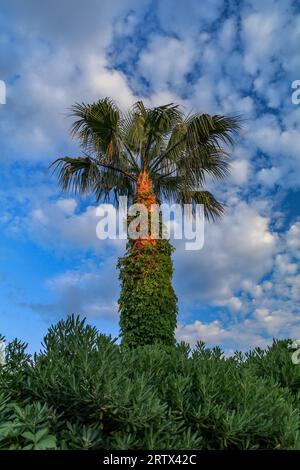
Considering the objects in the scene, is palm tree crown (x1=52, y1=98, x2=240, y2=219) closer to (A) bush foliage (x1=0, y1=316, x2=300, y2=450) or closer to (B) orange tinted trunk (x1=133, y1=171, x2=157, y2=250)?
(B) orange tinted trunk (x1=133, y1=171, x2=157, y2=250)

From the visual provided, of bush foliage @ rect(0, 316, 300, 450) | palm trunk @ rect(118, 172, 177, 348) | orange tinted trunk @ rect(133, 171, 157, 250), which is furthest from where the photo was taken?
orange tinted trunk @ rect(133, 171, 157, 250)

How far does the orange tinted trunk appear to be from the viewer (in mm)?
11516

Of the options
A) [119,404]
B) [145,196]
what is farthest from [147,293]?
[119,404]

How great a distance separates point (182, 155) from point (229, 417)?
10.3m

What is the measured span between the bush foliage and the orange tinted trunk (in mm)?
8099

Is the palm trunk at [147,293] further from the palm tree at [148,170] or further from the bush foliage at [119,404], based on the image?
the bush foliage at [119,404]

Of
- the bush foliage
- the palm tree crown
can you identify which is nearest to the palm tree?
the palm tree crown

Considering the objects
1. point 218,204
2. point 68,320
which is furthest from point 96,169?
point 68,320

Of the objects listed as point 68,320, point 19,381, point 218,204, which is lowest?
point 19,381

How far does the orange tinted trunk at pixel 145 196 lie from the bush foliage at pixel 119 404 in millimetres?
8099

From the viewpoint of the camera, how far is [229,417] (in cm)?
271

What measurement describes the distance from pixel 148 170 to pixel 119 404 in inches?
405

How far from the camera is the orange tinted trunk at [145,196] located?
37.8 feet
